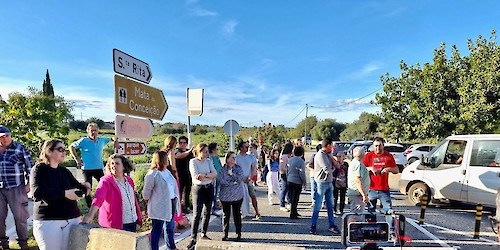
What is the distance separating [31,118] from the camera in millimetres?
6516

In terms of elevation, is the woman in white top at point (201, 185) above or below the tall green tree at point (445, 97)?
below

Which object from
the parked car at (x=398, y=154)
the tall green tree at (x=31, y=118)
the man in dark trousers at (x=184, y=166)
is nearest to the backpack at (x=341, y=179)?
the man in dark trousers at (x=184, y=166)

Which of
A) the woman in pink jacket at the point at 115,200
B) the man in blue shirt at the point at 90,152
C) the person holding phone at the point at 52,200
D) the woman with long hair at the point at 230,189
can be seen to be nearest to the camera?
the person holding phone at the point at 52,200

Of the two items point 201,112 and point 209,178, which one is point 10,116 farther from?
point 209,178

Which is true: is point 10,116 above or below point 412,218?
above

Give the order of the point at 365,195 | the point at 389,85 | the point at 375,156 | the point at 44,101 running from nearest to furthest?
the point at 365,195
the point at 375,156
the point at 44,101
the point at 389,85

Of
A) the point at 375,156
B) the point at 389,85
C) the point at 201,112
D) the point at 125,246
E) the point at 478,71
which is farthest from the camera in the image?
the point at 389,85

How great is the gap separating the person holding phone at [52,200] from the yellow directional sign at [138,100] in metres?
1.44

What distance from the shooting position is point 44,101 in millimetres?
6926

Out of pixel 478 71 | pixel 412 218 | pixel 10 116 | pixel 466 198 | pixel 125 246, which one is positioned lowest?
pixel 412 218

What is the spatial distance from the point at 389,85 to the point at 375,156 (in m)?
15.8

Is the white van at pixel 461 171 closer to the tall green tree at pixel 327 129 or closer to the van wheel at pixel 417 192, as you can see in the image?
the van wheel at pixel 417 192

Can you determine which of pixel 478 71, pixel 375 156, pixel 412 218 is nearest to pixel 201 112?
pixel 375 156

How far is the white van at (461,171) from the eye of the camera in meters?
6.90
